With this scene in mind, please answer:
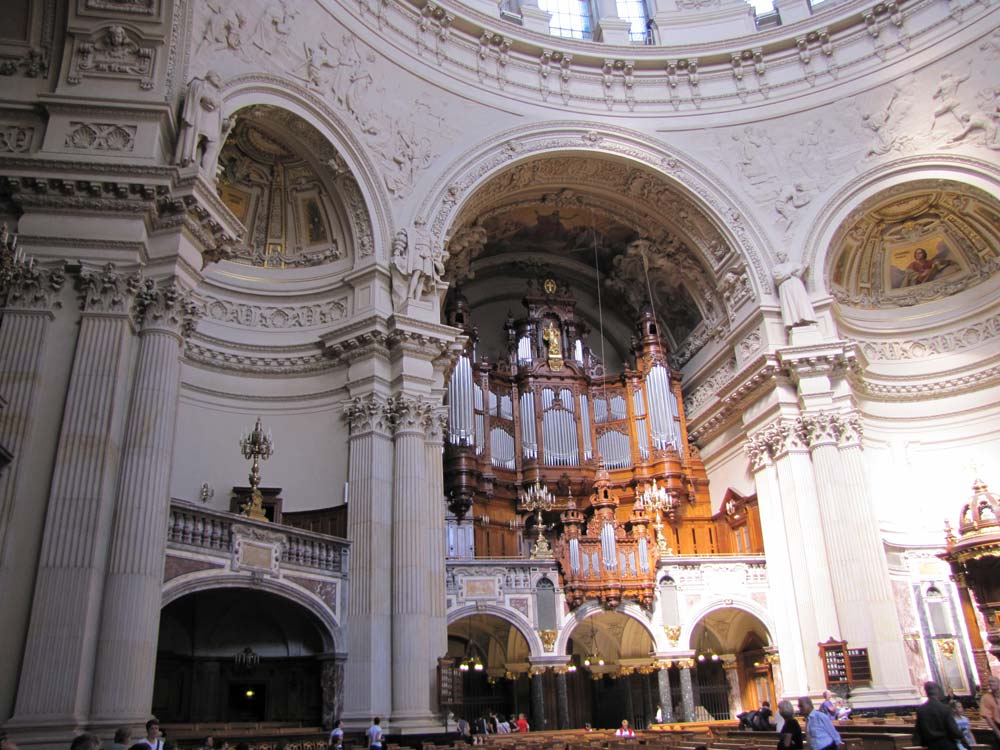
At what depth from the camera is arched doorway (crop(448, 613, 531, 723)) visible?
22.2 m

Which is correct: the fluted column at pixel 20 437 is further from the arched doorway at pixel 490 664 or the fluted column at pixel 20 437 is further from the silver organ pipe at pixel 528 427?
the silver organ pipe at pixel 528 427

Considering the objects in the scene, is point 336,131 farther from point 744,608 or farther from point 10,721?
point 744,608

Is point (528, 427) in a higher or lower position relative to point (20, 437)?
higher

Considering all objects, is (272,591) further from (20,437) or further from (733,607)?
(733,607)

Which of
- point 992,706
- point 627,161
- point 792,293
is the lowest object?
point 992,706

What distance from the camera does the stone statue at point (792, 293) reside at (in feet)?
69.2

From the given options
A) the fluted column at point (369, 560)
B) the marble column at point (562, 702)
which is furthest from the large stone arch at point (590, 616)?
the fluted column at point (369, 560)

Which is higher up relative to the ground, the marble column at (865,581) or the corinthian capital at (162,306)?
the corinthian capital at (162,306)

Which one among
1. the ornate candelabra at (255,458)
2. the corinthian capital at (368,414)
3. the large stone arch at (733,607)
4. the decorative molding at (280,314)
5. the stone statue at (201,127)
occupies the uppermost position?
the stone statue at (201,127)

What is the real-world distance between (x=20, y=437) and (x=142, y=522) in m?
2.02

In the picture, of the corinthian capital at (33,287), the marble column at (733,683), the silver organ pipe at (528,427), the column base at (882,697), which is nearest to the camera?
the corinthian capital at (33,287)

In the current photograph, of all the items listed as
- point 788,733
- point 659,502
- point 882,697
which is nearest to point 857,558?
point 882,697

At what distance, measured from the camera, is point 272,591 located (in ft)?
50.0

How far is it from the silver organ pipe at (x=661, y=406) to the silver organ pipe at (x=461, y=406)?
18.0 ft
